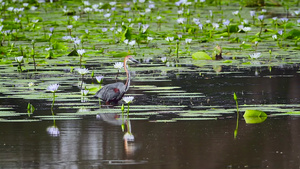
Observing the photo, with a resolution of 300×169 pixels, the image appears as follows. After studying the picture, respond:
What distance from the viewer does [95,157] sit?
492cm

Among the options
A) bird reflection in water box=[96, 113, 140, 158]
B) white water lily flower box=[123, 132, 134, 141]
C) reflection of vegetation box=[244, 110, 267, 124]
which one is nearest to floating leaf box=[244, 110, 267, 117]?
reflection of vegetation box=[244, 110, 267, 124]

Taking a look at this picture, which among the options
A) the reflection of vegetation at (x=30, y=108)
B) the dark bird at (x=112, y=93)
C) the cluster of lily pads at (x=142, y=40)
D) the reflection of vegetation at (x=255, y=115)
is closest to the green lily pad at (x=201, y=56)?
the cluster of lily pads at (x=142, y=40)

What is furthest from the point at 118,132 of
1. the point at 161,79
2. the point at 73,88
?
the point at 161,79

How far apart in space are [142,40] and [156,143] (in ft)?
25.5

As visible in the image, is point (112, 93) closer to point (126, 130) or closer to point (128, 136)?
point (126, 130)

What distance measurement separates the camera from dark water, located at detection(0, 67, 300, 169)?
479 cm

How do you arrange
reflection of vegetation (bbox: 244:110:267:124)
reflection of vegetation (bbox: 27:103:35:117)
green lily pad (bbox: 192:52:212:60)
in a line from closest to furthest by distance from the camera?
reflection of vegetation (bbox: 244:110:267:124) → reflection of vegetation (bbox: 27:103:35:117) → green lily pad (bbox: 192:52:212:60)

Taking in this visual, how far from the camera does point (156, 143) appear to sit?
5.35 metres

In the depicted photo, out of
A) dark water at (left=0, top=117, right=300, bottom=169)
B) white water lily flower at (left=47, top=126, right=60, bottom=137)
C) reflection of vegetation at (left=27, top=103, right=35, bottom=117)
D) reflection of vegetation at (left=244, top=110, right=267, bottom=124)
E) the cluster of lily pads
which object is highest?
the cluster of lily pads

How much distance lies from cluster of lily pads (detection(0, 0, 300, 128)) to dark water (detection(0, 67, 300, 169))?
1.45 metres

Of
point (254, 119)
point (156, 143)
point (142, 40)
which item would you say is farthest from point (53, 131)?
point (142, 40)

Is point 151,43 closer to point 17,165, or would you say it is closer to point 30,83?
point 30,83

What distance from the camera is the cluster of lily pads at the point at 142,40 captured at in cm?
1033

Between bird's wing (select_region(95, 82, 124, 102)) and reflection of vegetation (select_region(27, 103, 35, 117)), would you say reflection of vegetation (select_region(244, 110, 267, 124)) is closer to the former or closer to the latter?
bird's wing (select_region(95, 82, 124, 102))
